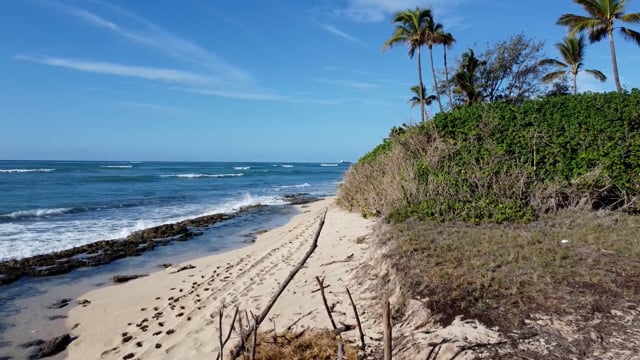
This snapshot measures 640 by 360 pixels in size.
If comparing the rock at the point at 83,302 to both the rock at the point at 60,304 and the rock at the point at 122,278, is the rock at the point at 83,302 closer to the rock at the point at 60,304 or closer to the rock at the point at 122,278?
the rock at the point at 60,304

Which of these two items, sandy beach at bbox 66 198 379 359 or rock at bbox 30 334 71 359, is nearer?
sandy beach at bbox 66 198 379 359

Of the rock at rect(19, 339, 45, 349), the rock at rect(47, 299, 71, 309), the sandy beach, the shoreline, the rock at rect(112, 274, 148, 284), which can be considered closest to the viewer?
the sandy beach

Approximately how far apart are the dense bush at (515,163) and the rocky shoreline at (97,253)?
6578 millimetres

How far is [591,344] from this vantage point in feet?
12.2

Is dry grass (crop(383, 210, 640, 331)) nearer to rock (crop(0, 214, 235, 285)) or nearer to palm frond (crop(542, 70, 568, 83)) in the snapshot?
rock (crop(0, 214, 235, 285))

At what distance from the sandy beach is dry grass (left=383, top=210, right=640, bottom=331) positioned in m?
0.86

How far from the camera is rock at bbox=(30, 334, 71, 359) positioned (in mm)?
5867

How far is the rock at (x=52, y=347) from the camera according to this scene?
587cm

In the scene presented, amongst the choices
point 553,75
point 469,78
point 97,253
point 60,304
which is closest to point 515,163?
point 60,304

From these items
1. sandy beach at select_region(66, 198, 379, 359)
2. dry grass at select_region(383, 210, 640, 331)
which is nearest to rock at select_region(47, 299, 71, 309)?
sandy beach at select_region(66, 198, 379, 359)

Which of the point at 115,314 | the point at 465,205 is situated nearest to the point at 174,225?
the point at 115,314

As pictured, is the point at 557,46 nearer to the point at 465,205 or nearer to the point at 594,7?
the point at 594,7

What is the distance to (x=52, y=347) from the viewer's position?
236 inches

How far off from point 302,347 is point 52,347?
414 centimetres
